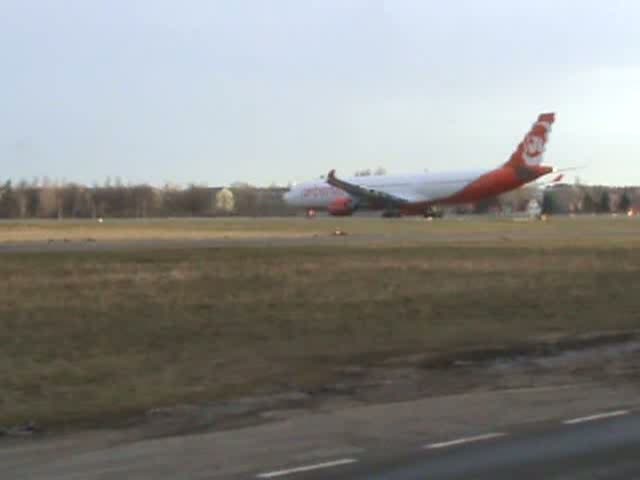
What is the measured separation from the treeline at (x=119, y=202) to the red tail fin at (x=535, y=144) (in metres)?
52.6

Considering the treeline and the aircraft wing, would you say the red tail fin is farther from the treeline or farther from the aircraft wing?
the treeline

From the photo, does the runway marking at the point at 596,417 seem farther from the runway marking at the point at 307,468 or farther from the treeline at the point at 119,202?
the treeline at the point at 119,202

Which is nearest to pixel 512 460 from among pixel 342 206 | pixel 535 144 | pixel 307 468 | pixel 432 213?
pixel 307 468

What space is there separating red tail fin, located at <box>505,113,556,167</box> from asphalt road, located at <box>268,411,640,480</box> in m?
78.6

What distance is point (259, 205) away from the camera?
14975 cm

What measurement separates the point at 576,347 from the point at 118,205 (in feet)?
446

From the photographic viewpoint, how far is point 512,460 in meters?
9.70

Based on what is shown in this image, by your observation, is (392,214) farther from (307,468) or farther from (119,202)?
(307,468)

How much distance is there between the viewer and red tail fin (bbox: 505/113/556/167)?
290ft

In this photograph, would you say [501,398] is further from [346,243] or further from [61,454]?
[346,243]

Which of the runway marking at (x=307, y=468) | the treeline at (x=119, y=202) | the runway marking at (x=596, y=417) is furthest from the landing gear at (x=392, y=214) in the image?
the runway marking at (x=307, y=468)

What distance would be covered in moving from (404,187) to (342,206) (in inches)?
239

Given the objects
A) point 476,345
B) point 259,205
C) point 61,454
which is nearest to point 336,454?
point 61,454

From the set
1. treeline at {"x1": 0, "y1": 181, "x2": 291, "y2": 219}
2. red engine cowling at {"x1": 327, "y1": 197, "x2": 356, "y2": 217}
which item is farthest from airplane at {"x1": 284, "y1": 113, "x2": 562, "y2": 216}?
treeline at {"x1": 0, "y1": 181, "x2": 291, "y2": 219}
